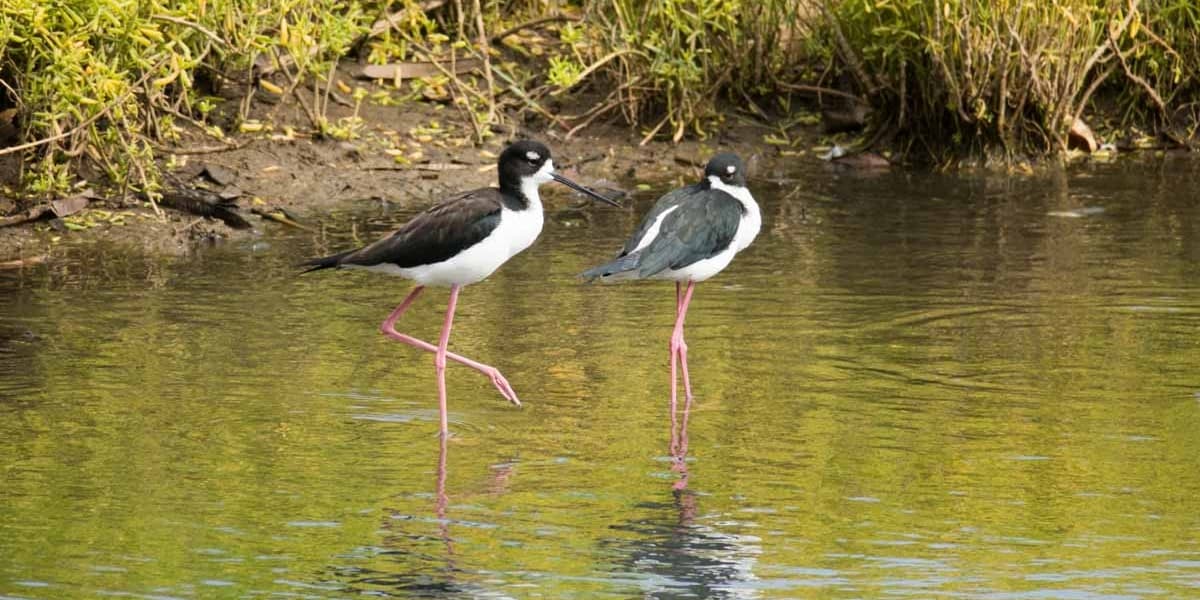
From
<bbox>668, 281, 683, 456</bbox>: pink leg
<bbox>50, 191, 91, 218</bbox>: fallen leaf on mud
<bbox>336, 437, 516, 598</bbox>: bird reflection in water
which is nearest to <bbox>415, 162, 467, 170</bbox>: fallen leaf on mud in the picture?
<bbox>50, 191, 91, 218</bbox>: fallen leaf on mud

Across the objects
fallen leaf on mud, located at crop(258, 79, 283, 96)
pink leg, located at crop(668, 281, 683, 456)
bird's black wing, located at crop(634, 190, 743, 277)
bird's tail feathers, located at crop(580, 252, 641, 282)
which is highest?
fallen leaf on mud, located at crop(258, 79, 283, 96)

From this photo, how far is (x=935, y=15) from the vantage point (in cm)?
1177

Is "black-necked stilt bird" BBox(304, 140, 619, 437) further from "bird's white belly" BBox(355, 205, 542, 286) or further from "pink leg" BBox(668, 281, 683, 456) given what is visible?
"pink leg" BBox(668, 281, 683, 456)

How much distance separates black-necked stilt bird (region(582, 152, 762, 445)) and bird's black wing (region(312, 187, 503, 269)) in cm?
42

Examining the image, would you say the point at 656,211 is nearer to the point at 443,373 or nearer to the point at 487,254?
the point at 487,254

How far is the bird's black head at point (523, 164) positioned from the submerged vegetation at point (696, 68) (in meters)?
3.36

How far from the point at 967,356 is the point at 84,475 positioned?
338 cm

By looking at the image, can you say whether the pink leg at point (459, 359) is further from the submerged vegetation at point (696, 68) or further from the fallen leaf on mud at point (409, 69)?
the fallen leaf on mud at point (409, 69)

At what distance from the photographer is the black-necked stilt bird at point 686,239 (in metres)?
7.46

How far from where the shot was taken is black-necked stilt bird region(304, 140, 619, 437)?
23.5ft

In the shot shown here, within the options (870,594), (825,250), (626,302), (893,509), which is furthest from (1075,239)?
(870,594)

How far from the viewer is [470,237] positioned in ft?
23.5

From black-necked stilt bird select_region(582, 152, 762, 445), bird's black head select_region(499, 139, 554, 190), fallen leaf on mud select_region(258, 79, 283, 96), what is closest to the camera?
bird's black head select_region(499, 139, 554, 190)

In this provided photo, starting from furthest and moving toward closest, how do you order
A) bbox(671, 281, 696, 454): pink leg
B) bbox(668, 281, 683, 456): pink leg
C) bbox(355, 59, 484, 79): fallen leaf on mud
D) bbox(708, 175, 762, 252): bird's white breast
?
bbox(355, 59, 484, 79): fallen leaf on mud < bbox(708, 175, 762, 252): bird's white breast < bbox(671, 281, 696, 454): pink leg < bbox(668, 281, 683, 456): pink leg
